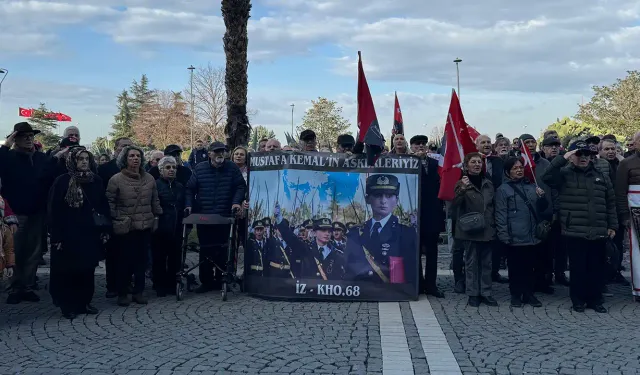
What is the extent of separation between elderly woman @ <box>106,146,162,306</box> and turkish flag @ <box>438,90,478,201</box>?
366 cm

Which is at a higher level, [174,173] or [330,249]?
[174,173]

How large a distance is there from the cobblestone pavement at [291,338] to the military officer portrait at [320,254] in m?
0.40

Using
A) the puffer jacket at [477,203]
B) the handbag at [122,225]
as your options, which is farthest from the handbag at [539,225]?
the handbag at [122,225]

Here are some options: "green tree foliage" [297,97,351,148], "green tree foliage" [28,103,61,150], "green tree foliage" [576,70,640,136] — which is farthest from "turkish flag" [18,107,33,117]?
"green tree foliage" [576,70,640,136]

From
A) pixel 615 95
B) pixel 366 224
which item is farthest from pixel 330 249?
pixel 615 95

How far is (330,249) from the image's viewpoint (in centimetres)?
807

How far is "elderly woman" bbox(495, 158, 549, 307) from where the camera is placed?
7.78m

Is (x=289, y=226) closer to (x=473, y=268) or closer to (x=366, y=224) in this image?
(x=366, y=224)

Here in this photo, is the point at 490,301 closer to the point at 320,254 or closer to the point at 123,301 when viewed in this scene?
the point at 320,254

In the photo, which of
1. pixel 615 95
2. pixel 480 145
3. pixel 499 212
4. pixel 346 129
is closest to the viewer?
pixel 499 212

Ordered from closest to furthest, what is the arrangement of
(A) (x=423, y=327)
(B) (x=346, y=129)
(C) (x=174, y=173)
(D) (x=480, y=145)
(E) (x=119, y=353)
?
(E) (x=119, y=353) < (A) (x=423, y=327) < (C) (x=174, y=173) < (D) (x=480, y=145) < (B) (x=346, y=129)

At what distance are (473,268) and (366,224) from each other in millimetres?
1414

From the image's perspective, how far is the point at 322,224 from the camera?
809 cm

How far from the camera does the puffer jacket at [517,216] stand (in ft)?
25.5
